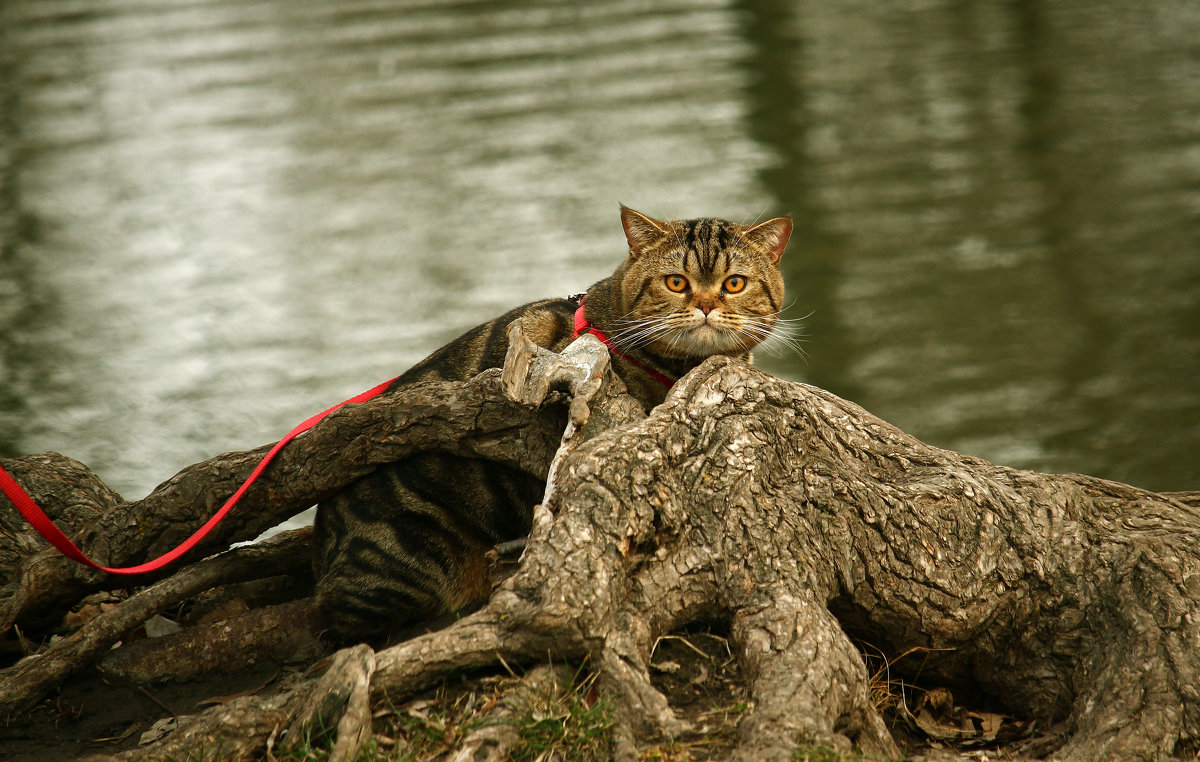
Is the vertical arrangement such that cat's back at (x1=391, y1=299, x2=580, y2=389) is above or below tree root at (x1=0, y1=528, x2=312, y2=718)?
above

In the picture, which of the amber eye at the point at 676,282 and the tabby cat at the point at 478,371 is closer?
the tabby cat at the point at 478,371

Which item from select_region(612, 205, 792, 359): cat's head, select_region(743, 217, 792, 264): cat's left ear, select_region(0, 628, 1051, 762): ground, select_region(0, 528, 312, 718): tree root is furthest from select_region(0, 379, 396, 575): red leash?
select_region(743, 217, 792, 264): cat's left ear

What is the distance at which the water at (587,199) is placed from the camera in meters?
5.73

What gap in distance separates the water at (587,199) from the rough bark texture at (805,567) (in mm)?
2826

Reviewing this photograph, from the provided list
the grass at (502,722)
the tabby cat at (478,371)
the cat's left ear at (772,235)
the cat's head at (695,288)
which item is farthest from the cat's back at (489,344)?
the grass at (502,722)

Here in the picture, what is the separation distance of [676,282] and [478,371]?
24.6 inches

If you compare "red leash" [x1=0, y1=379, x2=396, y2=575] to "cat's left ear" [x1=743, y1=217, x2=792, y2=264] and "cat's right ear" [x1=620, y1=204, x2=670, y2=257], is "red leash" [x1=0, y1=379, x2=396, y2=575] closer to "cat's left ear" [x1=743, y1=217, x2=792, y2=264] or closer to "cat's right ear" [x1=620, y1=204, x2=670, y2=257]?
"cat's right ear" [x1=620, y1=204, x2=670, y2=257]

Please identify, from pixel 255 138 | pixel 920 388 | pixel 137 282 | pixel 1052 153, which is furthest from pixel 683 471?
pixel 255 138

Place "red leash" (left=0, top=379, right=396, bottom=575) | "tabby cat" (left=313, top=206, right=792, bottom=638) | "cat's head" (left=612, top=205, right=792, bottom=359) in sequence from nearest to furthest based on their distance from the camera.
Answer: "red leash" (left=0, top=379, right=396, bottom=575) → "tabby cat" (left=313, top=206, right=792, bottom=638) → "cat's head" (left=612, top=205, right=792, bottom=359)

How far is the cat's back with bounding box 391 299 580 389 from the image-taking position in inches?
112

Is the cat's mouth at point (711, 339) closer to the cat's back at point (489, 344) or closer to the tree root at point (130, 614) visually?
the cat's back at point (489, 344)

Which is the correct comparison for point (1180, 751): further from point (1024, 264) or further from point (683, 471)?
point (1024, 264)

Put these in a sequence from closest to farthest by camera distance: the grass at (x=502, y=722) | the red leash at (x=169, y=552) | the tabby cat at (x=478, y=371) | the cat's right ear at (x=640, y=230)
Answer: the grass at (x=502, y=722), the red leash at (x=169, y=552), the tabby cat at (x=478, y=371), the cat's right ear at (x=640, y=230)

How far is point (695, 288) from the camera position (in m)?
2.81
